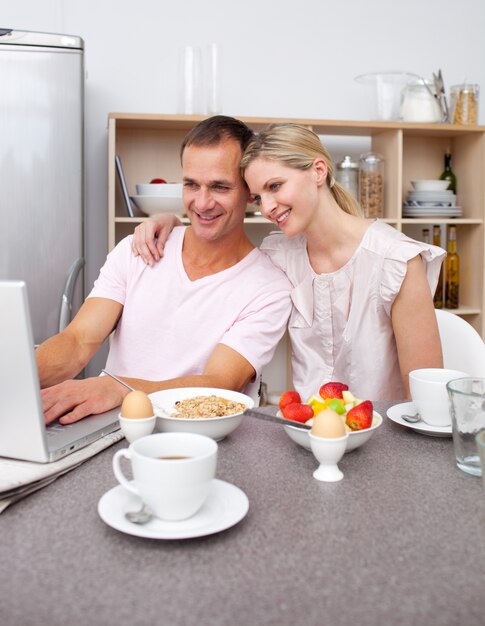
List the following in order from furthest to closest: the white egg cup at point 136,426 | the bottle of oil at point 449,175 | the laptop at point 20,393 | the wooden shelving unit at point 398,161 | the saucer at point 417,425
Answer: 1. the bottle of oil at point 449,175
2. the wooden shelving unit at point 398,161
3. the saucer at point 417,425
4. the white egg cup at point 136,426
5. the laptop at point 20,393

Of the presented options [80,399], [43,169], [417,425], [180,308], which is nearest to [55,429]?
[80,399]

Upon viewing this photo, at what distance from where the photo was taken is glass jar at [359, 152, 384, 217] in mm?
3113

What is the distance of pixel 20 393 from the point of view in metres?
0.90

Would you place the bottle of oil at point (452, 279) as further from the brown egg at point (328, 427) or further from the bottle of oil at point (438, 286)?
the brown egg at point (328, 427)

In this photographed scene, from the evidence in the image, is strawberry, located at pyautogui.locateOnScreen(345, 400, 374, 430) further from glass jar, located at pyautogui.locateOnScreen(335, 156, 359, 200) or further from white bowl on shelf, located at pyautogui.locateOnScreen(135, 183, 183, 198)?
glass jar, located at pyautogui.locateOnScreen(335, 156, 359, 200)

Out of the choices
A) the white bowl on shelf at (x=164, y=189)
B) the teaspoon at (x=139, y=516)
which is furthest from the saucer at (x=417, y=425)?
the white bowl on shelf at (x=164, y=189)

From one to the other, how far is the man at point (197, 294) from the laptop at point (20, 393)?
2.23 ft

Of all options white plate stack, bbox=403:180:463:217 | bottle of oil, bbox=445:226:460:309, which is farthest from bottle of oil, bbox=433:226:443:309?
white plate stack, bbox=403:180:463:217

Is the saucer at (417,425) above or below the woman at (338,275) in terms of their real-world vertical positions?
below

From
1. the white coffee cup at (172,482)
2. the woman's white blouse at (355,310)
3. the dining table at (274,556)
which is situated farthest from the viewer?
the woman's white blouse at (355,310)

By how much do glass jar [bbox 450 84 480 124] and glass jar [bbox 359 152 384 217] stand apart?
43cm

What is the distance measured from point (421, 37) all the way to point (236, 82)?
0.94 m

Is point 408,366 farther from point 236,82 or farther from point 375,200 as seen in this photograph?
point 236,82

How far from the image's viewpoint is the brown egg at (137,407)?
3.30 feet
